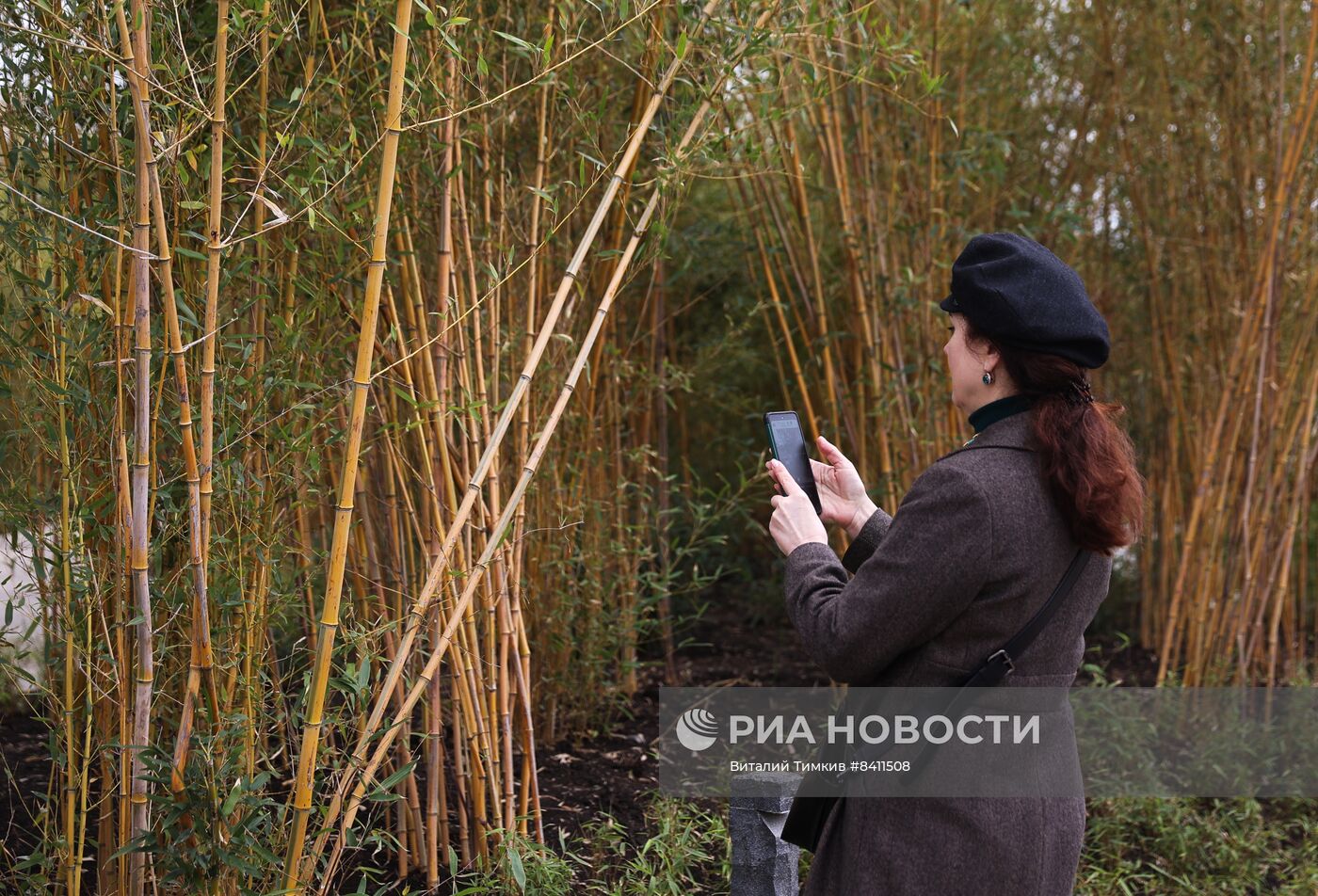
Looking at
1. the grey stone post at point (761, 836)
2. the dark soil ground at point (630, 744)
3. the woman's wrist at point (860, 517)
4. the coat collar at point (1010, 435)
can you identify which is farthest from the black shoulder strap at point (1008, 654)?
the dark soil ground at point (630, 744)

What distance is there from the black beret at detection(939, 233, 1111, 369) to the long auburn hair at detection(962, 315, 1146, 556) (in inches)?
0.7

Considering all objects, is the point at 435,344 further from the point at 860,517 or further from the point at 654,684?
the point at 654,684

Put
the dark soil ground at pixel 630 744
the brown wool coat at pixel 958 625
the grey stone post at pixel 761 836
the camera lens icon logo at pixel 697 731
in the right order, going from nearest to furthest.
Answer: the brown wool coat at pixel 958 625, the grey stone post at pixel 761 836, the dark soil ground at pixel 630 744, the camera lens icon logo at pixel 697 731

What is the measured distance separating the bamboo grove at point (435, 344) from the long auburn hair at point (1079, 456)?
2.47 ft

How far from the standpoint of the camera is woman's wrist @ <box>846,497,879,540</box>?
162 centimetres

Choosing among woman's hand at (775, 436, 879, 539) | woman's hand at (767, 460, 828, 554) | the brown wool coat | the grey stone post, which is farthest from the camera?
the grey stone post

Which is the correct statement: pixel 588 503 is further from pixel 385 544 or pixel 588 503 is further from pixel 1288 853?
pixel 1288 853

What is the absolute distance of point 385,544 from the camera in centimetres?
238

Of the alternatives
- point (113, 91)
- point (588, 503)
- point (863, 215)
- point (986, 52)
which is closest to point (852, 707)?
point (113, 91)

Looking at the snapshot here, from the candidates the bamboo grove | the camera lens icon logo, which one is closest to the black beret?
the bamboo grove

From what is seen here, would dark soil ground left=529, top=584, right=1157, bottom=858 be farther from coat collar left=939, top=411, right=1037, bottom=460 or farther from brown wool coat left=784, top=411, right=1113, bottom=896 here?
coat collar left=939, top=411, right=1037, bottom=460

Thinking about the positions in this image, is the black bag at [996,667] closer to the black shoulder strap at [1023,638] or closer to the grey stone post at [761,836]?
the black shoulder strap at [1023,638]

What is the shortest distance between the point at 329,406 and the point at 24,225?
541 millimetres

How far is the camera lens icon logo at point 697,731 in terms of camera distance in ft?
9.24
